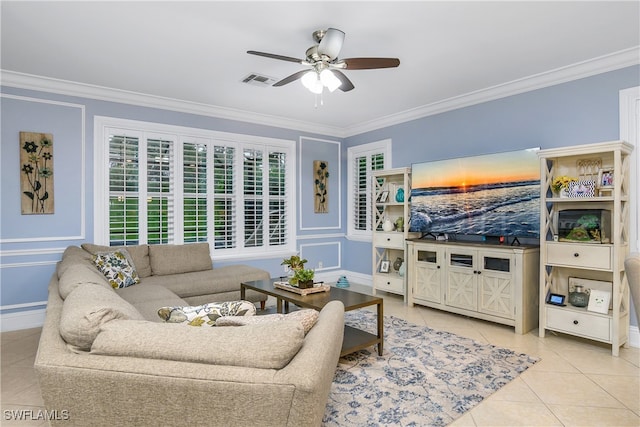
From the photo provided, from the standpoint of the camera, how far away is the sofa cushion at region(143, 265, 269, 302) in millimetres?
3922

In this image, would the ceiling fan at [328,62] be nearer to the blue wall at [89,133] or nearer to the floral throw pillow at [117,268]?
the blue wall at [89,133]

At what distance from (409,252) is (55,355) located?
4.03 metres

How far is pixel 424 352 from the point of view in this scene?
318cm

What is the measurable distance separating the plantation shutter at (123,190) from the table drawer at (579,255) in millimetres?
4664

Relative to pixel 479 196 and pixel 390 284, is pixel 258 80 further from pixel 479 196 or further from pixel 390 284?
pixel 390 284

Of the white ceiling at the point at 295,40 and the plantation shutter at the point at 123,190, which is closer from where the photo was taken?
the white ceiling at the point at 295,40

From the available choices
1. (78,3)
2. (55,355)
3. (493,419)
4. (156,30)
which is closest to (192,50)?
(156,30)

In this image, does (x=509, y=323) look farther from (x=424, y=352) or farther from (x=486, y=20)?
(x=486, y=20)

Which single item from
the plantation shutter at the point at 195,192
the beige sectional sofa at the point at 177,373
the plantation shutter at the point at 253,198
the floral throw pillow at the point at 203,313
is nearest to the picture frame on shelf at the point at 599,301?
the beige sectional sofa at the point at 177,373

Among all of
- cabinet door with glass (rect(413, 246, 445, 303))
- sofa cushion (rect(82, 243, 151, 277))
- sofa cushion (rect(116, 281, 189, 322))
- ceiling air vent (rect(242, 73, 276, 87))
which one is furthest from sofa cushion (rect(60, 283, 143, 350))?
cabinet door with glass (rect(413, 246, 445, 303))

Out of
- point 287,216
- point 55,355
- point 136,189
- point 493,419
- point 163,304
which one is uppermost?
point 136,189

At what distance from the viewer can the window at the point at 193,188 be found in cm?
441

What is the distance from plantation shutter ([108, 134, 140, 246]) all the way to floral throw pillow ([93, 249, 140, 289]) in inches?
21.9

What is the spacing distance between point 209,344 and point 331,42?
7.47 feet
